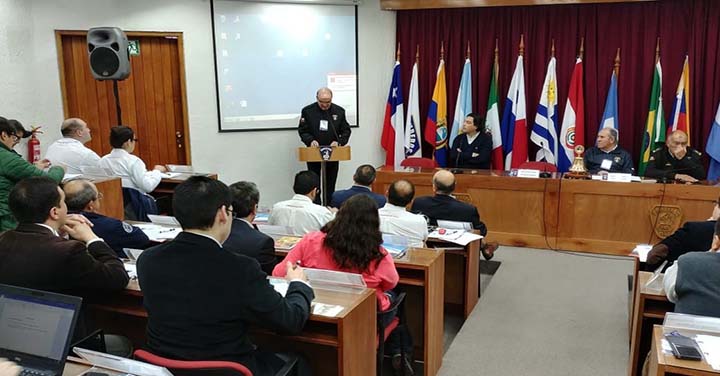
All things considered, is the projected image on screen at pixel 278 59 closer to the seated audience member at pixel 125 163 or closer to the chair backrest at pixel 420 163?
the chair backrest at pixel 420 163

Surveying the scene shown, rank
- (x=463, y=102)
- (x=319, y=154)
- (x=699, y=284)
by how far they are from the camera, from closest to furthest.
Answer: (x=699, y=284)
(x=319, y=154)
(x=463, y=102)

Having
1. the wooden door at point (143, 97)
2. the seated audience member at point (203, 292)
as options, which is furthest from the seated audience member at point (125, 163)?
the seated audience member at point (203, 292)

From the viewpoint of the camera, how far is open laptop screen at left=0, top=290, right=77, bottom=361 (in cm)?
162

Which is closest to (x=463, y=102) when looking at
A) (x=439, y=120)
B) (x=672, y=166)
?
(x=439, y=120)

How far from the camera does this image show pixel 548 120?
6.23 meters

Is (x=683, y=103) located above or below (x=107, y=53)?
below

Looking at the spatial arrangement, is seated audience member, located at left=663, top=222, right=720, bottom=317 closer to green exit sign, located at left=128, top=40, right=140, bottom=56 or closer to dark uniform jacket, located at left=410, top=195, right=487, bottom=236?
dark uniform jacket, located at left=410, top=195, right=487, bottom=236

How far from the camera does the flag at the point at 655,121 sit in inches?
230

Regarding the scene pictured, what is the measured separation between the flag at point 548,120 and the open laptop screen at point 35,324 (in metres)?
5.54

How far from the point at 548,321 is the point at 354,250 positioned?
1926 millimetres

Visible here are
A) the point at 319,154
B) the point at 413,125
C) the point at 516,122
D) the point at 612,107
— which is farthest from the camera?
the point at 413,125

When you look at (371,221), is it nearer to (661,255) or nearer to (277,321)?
(277,321)

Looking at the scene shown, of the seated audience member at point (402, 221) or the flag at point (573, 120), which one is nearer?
the seated audience member at point (402, 221)

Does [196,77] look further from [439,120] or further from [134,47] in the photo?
[439,120]
